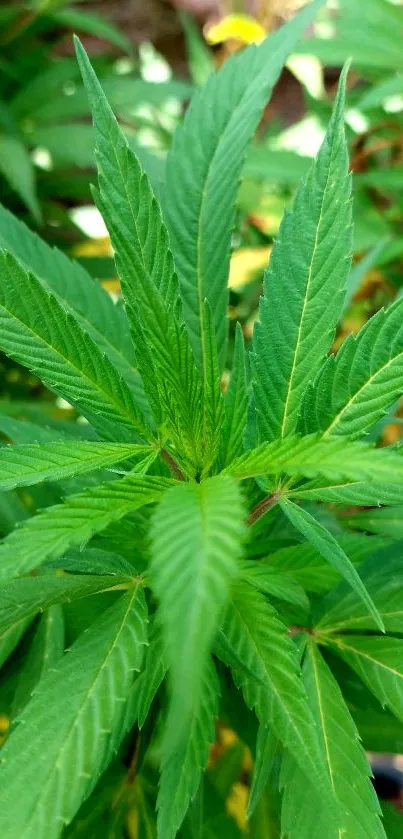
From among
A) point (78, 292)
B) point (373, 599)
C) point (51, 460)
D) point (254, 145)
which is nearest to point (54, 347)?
point (51, 460)

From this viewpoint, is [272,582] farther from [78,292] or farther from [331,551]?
[78,292]

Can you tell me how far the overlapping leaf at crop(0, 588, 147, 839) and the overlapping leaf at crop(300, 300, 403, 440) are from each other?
0.18m

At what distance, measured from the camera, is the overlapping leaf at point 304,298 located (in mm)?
480

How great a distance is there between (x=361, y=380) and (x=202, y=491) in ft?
0.40

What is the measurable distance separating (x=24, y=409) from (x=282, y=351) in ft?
1.57

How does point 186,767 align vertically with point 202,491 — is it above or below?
below

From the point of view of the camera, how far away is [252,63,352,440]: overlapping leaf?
480 mm

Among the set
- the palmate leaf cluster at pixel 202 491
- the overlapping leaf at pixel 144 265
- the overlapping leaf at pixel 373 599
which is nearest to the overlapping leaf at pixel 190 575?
the palmate leaf cluster at pixel 202 491

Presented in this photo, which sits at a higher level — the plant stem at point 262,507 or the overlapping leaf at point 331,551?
the plant stem at point 262,507

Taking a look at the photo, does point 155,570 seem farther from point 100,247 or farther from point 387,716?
point 100,247

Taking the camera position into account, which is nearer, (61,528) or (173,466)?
(61,528)

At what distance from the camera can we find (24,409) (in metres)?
0.88

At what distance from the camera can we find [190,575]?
295 mm

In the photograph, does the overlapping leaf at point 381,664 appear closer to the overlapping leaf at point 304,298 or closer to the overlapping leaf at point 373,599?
the overlapping leaf at point 373,599
